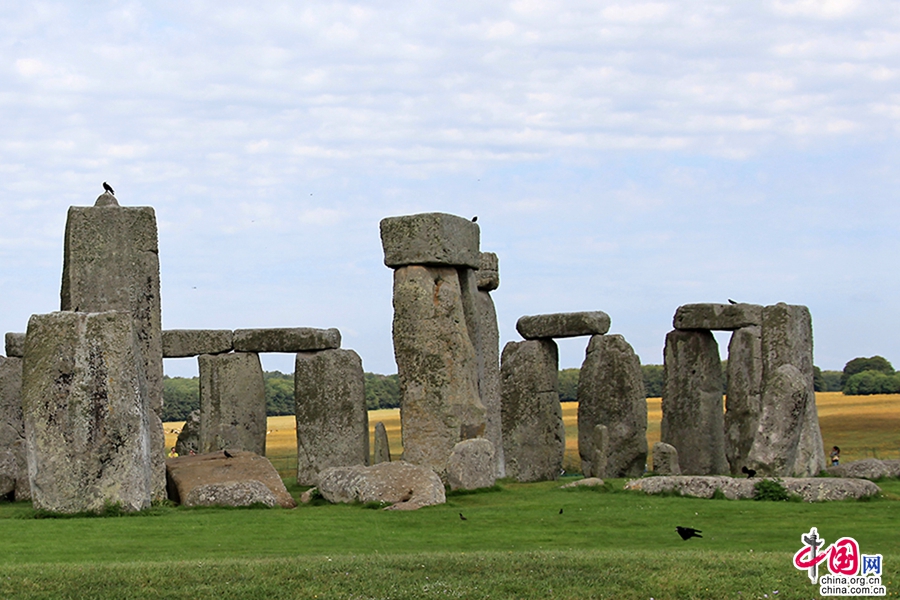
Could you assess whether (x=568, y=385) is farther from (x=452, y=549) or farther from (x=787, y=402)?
(x=452, y=549)

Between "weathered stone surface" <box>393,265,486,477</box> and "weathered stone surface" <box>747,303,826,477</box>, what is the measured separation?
14.5 ft

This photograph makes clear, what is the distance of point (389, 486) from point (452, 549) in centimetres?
386

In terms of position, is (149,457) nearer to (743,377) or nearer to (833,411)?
(743,377)

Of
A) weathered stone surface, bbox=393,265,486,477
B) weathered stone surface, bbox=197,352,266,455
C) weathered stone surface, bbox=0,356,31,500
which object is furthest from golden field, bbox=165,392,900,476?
weathered stone surface, bbox=393,265,486,477

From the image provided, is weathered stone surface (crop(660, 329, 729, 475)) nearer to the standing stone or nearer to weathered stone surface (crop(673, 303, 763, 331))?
weathered stone surface (crop(673, 303, 763, 331))

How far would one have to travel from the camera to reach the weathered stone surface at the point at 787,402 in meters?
18.6

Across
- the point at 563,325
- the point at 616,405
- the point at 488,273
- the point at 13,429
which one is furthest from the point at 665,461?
the point at 13,429

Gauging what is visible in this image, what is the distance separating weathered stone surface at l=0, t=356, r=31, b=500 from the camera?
63.3 feet

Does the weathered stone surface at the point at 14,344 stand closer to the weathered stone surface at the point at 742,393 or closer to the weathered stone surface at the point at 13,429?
the weathered stone surface at the point at 13,429

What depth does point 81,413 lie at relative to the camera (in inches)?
586

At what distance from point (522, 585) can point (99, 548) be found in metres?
4.78

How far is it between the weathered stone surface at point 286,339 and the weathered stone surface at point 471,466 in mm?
7176

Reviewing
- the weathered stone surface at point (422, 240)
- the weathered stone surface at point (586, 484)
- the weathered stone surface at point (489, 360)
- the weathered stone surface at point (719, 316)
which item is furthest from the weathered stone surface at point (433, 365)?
the weathered stone surface at point (719, 316)

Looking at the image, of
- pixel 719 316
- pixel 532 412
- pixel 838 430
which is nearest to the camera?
pixel 532 412
